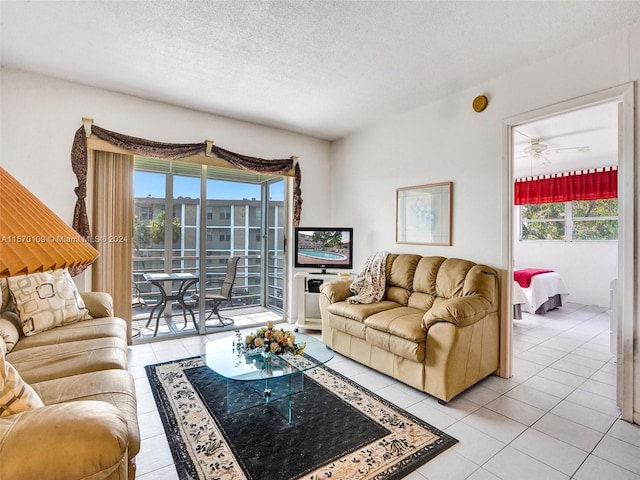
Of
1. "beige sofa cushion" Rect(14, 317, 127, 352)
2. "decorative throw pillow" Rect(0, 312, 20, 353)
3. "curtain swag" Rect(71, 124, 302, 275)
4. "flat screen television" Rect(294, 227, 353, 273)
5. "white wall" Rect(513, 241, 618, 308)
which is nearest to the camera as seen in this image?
"decorative throw pillow" Rect(0, 312, 20, 353)

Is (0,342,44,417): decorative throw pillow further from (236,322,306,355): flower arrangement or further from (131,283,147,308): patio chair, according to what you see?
(131,283,147,308): patio chair

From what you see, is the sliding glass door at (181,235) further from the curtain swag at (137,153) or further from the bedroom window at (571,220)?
the bedroom window at (571,220)

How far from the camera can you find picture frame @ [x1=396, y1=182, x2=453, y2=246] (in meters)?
3.39

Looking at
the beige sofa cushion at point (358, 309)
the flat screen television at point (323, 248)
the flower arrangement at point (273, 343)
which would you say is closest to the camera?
the flower arrangement at point (273, 343)

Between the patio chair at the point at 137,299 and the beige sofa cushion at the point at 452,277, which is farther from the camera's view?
the patio chair at the point at 137,299

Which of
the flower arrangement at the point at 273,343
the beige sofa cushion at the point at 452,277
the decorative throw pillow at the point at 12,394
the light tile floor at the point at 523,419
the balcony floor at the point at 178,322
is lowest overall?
the light tile floor at the point at 523,419

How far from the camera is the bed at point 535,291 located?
4.66 m

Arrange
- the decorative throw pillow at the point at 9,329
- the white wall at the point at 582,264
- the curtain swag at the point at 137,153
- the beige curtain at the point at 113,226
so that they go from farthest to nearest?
the white wall at the point at 582,264, the beige curtain at the point at 113,226, the curtain swag at the point at 137,153, the decorative throw pillow at the point at 9,329

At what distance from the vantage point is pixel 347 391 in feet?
8.41

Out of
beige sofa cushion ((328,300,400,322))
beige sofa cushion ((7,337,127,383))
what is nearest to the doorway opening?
beige sofa cushion ((328,300,400,322))

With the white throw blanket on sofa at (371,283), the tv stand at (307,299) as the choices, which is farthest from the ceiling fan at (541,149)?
the tv stand at (307,299)

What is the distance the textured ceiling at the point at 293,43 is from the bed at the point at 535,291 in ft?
10.5

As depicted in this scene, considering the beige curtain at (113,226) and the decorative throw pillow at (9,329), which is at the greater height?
the beige curtain at (113,226)

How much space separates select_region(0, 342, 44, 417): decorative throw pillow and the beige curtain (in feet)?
8.57
